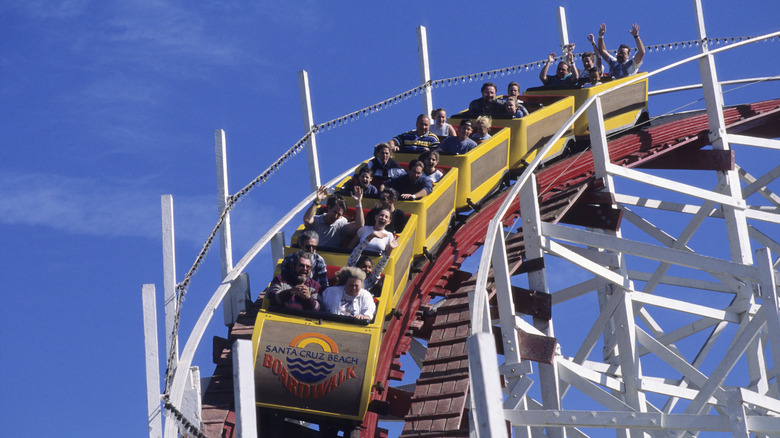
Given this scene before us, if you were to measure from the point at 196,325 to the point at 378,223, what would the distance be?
164 centimetres

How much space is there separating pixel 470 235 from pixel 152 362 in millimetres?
5288

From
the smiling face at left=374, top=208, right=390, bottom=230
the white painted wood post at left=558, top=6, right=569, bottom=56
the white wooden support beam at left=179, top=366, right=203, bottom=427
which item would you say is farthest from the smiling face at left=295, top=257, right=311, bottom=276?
the white painted wood post at left=558, top=6, right=569, bottom=56

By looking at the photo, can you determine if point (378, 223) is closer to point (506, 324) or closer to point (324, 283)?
point (324, 283)

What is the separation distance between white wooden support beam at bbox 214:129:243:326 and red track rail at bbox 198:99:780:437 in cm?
31

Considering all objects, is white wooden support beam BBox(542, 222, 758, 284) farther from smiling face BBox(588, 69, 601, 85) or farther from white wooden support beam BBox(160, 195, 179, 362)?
smiling face BBox(588, 69, 601, 85)

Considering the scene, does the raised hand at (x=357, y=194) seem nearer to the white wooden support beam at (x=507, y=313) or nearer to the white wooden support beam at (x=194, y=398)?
the white wooden support beam at (x=507, y=313)

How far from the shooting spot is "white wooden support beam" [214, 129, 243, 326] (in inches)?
359

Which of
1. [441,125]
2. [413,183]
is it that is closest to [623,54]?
[441,125]

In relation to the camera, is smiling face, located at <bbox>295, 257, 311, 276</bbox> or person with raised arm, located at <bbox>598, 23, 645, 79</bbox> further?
person with raised arm, located at <bbox>598, 23, 645, 79</bbox>

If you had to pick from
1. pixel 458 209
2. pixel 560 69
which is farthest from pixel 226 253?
pixel 560 69

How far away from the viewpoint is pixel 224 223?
364 inches

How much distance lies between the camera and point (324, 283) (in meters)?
8.10

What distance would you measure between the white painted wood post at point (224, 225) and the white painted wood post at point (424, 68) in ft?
13.1

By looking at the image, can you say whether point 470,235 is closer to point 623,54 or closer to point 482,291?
point 482,291
